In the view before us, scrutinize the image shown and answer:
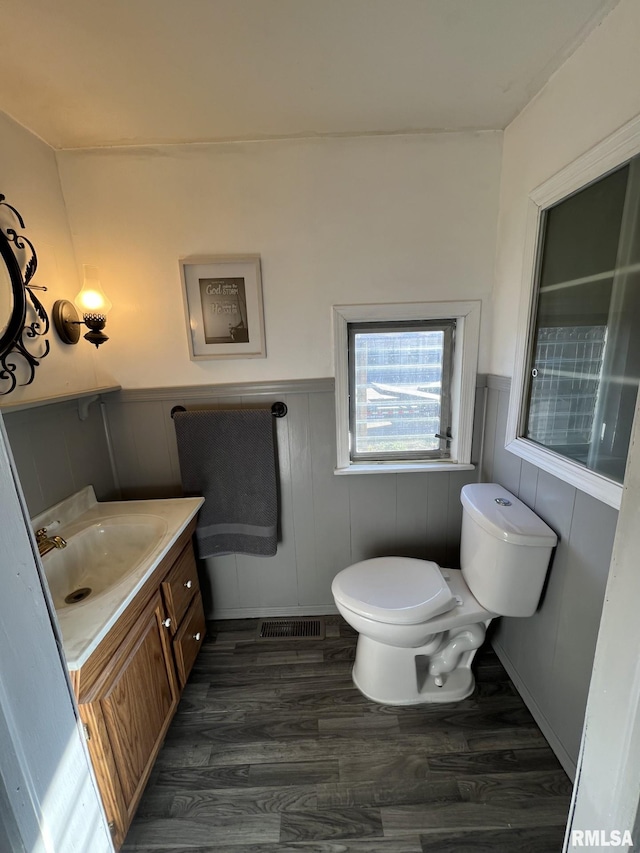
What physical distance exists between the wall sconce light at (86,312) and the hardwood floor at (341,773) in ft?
5.21

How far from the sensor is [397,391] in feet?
5.65

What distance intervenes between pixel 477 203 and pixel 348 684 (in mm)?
2150

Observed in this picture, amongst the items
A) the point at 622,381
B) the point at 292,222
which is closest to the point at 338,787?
the point at 622,381

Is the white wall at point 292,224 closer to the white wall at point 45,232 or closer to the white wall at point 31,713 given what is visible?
the white wall at point 45,232

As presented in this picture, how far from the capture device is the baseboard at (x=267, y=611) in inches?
75.7

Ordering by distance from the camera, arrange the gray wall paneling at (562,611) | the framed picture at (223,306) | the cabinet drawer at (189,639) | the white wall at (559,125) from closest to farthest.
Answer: the white wall at (559,125), the gray wall paneling at (562,611), the cabinet drawer at (189,639), the framed picture at (223,306)

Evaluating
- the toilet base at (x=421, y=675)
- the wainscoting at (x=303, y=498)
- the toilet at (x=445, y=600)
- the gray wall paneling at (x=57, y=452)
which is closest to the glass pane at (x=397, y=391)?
the wainscoting at (x=303, y=498)

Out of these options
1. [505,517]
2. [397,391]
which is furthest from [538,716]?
[397,391]

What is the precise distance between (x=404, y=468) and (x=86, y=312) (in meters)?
1.54

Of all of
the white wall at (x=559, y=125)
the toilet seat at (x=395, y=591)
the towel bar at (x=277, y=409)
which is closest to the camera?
the white wall at (x=559, y=125)

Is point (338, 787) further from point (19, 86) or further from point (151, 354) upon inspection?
point (19, 86)

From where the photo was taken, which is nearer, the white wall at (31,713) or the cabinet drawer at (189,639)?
the white wall at (31,713)

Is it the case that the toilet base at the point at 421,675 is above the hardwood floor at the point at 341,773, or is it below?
above

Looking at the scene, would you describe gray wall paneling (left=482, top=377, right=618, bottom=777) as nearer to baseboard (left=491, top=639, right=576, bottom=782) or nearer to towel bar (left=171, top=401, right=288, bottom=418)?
baseboard (left=491, top=639, right=576, bottom=782)
